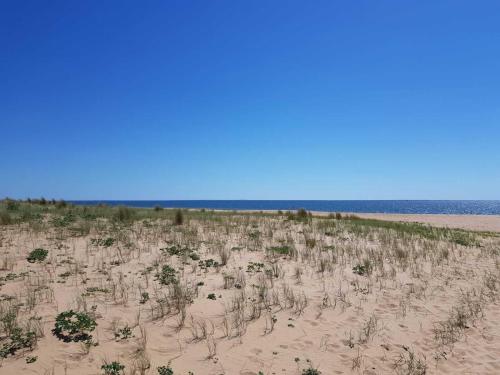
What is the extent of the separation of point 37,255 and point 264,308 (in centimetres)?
668

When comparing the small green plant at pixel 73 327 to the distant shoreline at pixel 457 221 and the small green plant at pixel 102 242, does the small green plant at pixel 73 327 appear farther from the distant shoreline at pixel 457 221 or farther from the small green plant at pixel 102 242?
the distant shoreline at pixel 457 221

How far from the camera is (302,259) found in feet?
36.3

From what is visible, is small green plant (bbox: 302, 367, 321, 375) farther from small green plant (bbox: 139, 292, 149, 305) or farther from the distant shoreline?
the distant shoreline

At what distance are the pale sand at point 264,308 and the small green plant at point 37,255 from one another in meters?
0.17

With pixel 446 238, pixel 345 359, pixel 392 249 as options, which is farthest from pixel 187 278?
pixel 446 238

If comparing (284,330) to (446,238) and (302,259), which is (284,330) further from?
(446,238)

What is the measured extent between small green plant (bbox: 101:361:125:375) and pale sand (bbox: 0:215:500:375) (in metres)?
0.14

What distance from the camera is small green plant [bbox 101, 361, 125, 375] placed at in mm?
4488

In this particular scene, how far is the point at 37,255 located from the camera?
920cm

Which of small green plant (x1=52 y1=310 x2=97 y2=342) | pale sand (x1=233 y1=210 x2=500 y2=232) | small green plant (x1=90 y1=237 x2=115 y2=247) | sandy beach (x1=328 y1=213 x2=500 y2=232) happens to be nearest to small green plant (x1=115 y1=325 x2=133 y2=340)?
small green plant (x1=52 y1=310 x2=97 y2=342)

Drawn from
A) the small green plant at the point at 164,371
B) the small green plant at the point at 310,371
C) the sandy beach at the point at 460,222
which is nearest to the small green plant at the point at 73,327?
the small green plant at the point at 164,371

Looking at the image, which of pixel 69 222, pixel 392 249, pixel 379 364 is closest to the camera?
pixel 379 364

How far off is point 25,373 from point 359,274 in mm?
8534

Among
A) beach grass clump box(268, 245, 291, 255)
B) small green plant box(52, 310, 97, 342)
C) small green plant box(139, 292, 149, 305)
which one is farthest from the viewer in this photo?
beach grass clump box(268, 245, 291, 255)
